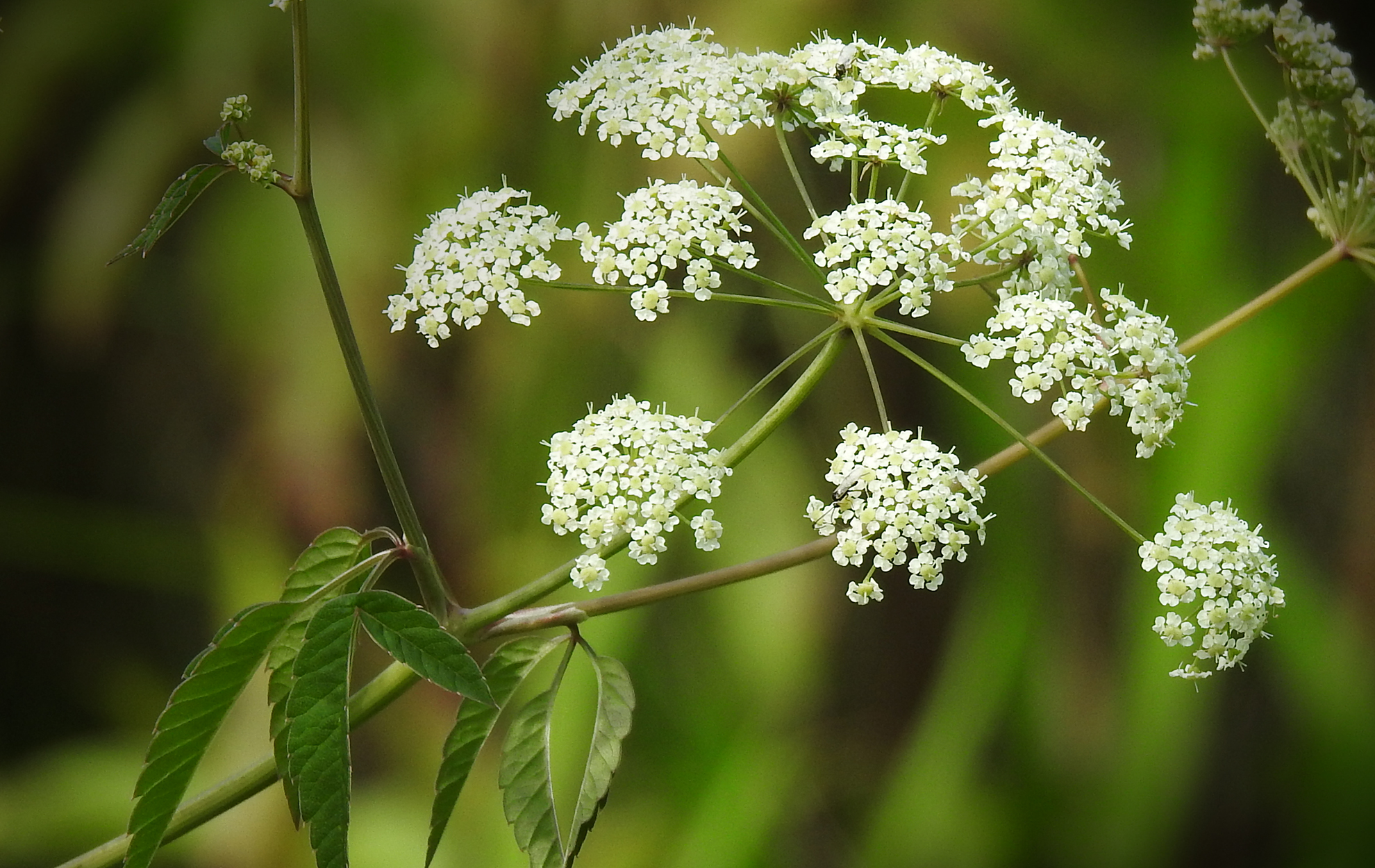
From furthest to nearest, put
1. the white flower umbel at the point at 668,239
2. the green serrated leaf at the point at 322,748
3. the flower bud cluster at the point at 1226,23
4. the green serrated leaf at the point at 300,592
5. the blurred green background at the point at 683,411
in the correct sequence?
the blurred green background at the point at 683,411
the flower bud cluster at the point at 1226,23
the white flower umbel at the point at 668,239
the green serrated leaf at the point at 300,592
the green serrated leaf at the point at 322,748

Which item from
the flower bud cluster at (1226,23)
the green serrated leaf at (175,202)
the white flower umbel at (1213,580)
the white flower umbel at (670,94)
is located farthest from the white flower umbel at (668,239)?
the flower bud cluster at (1226,23)

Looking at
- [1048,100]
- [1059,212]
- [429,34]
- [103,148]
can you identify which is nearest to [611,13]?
[429,34]

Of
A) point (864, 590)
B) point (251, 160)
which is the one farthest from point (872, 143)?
point (251, 160)

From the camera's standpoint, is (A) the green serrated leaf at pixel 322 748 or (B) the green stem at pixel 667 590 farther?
(B) the green stem at pixel 667 590

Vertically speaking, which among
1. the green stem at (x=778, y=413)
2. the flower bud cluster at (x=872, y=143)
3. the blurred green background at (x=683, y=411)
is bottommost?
the blurred green background at (x=683, y=411)

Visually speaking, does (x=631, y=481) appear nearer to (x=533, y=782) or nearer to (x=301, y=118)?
(x=533, y=782)

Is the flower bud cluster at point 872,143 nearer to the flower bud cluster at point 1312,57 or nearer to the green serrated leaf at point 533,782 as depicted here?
the flower bud cluster at point 1312,57
